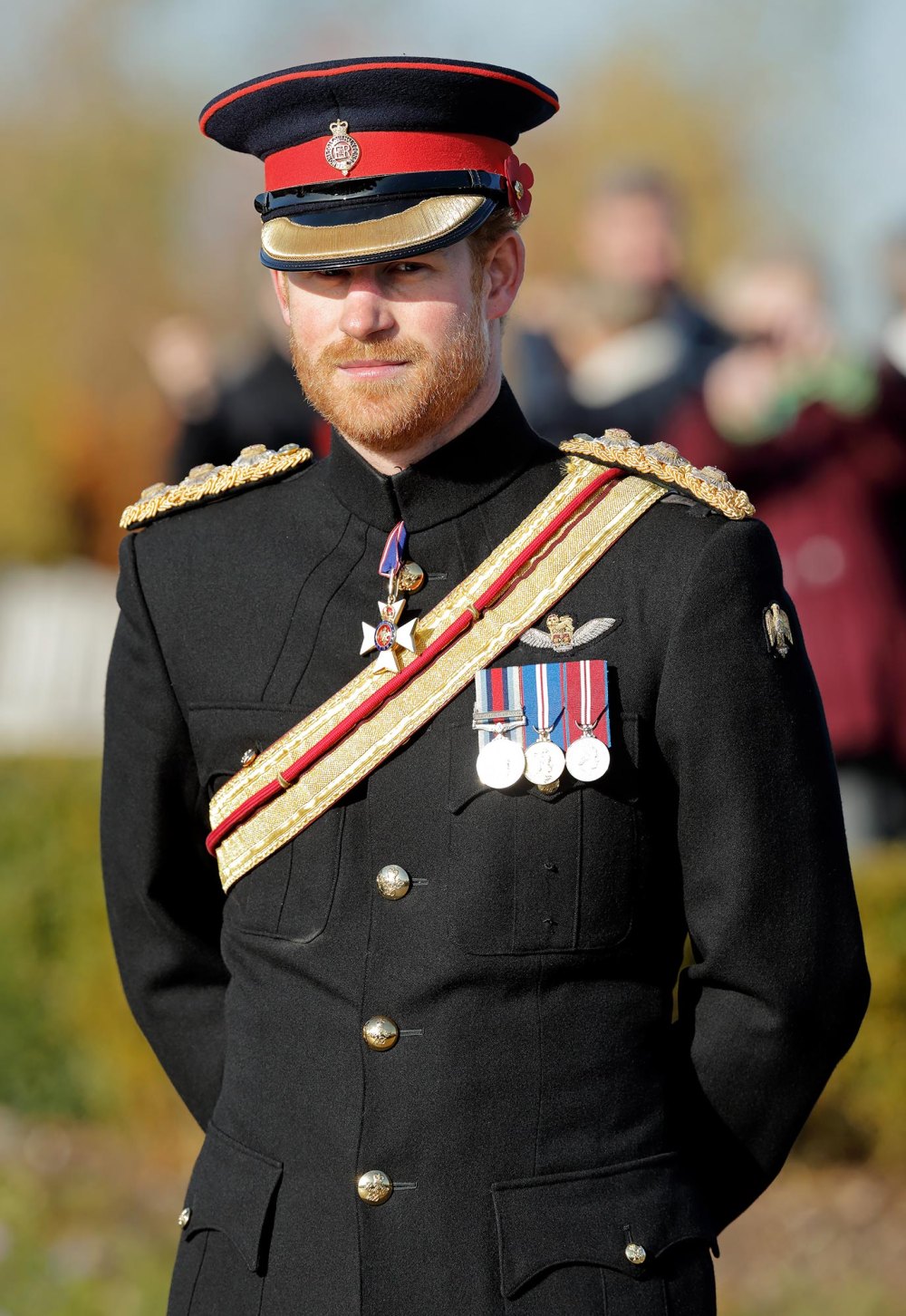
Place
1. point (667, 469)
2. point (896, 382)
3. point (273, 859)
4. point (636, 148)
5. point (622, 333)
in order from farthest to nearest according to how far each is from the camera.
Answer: point (636, 148)
point (622, 333)
point (896, 382)
point (667, 469)
point (273, 859)

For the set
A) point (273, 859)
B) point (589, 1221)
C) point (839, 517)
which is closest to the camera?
point (589, 1221)

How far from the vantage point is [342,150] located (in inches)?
94.2

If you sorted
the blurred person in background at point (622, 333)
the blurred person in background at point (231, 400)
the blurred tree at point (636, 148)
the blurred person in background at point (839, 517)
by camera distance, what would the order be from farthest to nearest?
1. the blurred tree at point (636, 148)
2. the blurred person in background at point (231, 400)
3. the blurred person in background at point (622, 333)
4. the blurred person in background at point (839, 517)

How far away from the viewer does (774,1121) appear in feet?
7.91

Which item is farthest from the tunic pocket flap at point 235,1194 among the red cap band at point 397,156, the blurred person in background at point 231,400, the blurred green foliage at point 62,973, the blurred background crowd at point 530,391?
the blurred person in background at point 231,400

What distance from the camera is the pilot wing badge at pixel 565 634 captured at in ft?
7.88

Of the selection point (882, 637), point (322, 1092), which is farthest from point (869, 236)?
point (322, 1092)

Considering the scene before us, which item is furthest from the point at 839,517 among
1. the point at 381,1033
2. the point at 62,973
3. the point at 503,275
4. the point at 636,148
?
the point at 381,1033

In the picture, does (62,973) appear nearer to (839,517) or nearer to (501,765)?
(839,517)

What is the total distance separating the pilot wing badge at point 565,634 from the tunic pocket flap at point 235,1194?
2.40 ft

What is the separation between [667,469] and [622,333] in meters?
4.96

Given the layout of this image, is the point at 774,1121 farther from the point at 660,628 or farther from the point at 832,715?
the point at 832,715

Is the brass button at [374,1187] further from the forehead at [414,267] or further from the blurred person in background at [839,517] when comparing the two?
the blurred person in background at [839,517]

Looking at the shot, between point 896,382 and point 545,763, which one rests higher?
point 545,763
